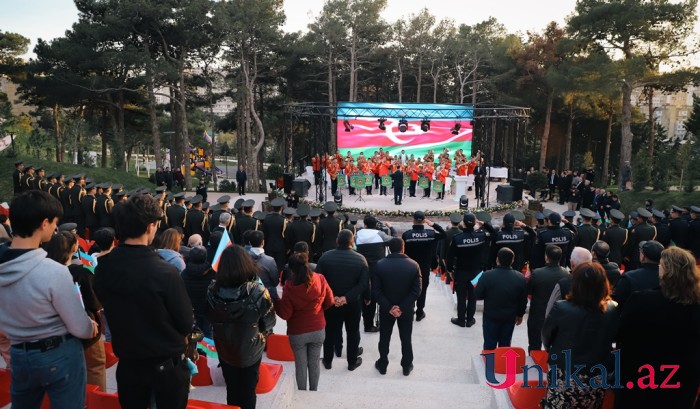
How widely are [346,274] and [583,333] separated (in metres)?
2.40

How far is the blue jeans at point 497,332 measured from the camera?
522 centimetres

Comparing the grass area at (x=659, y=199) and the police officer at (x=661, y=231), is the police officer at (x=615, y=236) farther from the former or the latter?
the grass area at (x=659, y=199)

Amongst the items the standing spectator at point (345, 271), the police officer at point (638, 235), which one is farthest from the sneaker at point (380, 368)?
the police officer at point (638, 235)

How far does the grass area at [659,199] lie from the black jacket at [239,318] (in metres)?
16.6

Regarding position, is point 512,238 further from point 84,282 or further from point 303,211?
point 84,282

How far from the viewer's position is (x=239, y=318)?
Answer: 3.26 metres

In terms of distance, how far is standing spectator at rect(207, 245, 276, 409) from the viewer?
3.21m

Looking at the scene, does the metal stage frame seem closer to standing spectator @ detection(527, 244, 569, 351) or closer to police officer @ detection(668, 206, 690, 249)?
police officer @ detection(668, 206, 690, 249)

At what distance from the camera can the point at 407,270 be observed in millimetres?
5059

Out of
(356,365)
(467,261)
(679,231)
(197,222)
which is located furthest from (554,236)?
(197,222)

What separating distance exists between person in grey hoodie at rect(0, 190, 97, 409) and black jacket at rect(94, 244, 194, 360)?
16 centimetres

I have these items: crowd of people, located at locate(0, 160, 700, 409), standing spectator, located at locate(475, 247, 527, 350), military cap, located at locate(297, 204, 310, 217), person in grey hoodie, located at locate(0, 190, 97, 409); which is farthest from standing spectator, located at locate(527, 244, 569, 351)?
person in grey hoodie, located at locate(0, 190, 97, 409)

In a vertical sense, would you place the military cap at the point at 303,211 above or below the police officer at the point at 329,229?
above

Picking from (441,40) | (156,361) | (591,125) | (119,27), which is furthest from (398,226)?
(591,125)
